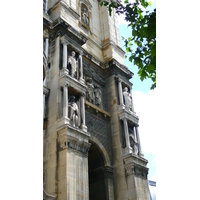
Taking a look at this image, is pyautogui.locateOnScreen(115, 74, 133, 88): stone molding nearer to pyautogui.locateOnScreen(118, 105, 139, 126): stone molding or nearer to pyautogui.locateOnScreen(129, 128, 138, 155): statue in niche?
pyautogui.locateOnScreen(118, 105, 139, 126): stone molding

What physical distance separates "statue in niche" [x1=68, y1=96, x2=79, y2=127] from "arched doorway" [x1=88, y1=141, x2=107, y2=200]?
8.41 feet

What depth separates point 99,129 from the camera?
16453 millimetres

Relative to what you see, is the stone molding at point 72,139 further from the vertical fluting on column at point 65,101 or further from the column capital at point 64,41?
the column capital at point 64,41

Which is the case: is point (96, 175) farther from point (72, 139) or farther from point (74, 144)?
point (72, 139)

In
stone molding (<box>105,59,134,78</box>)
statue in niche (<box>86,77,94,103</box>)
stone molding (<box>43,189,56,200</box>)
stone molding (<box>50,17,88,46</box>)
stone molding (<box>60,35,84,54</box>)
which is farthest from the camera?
stone molding (<box>105,59,134,78</box>)

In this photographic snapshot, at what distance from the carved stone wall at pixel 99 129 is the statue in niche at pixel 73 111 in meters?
2.00

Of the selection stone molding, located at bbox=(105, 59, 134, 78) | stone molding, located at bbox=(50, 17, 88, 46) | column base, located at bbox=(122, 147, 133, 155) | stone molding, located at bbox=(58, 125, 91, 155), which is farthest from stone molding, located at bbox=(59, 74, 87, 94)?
stone molding, located at bbox=(105, 59, 134, 78)

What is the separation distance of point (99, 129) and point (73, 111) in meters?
3.37

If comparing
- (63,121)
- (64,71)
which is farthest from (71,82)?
(63,121)

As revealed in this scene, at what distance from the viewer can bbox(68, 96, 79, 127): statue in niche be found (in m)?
13.4

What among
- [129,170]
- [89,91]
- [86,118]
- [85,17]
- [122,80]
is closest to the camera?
[129,170]

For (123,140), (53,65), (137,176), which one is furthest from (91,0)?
(137,176)
